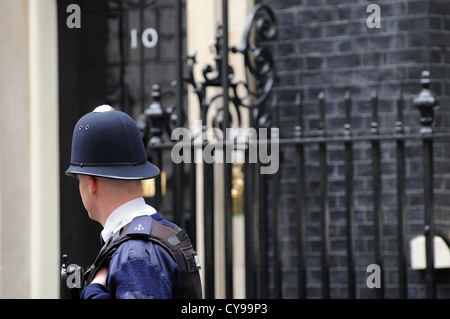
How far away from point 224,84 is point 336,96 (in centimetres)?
160

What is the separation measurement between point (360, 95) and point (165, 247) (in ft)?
15.2

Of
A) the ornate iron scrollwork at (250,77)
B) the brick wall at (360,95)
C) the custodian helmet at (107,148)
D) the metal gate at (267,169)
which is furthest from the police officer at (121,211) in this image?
the brick wall at (360,95)

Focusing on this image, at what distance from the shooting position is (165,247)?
301 centimetres

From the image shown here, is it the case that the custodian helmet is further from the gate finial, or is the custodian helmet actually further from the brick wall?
the brick wall

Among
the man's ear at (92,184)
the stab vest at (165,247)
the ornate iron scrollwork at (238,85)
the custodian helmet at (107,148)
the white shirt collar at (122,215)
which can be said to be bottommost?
the stab vest at (165,247)

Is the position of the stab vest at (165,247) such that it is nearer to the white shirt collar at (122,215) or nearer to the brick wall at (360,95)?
the white shirt collar at (122,215)

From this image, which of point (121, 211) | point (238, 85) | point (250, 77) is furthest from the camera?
point (250, 77)

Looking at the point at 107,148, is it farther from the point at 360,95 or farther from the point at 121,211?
the point at 360,95

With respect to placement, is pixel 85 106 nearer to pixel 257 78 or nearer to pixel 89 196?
pixel 257 78

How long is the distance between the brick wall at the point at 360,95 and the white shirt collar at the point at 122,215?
4.28m

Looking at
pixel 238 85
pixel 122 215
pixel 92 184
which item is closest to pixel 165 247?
pixel 122 215

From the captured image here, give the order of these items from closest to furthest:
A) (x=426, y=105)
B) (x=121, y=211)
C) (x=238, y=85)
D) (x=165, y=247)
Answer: (x=165, y=247), (x=121, y=211), (x=426, y=105), (x=238, y=85)

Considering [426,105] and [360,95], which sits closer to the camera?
[426,105]

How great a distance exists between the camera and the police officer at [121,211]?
296 centimetres
